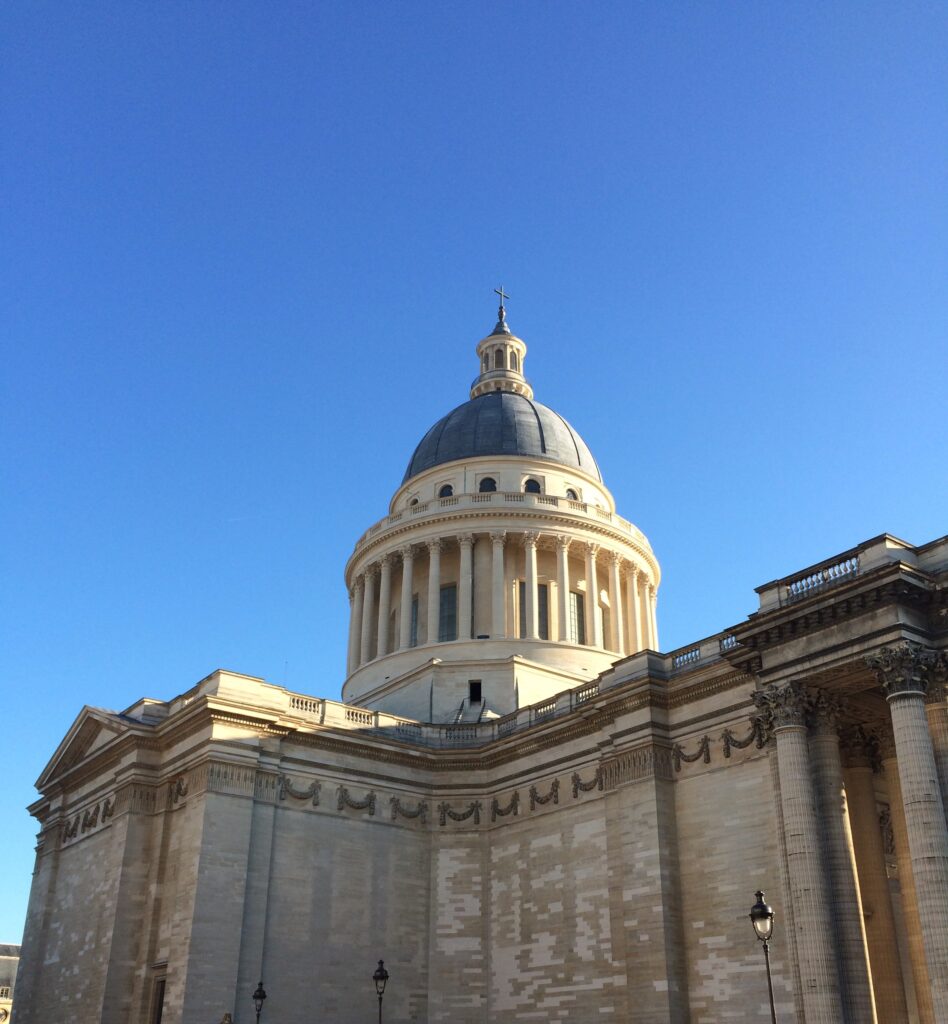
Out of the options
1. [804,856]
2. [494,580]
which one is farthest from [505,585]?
[804,856]

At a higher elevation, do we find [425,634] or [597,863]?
[425,634]

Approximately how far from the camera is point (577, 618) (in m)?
56.2

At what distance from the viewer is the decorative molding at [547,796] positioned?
4175cm

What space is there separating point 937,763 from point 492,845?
19.6 m

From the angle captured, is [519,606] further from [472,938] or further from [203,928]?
[203,928]

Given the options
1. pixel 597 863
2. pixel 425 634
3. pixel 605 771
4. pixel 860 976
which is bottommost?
pixel 860 976

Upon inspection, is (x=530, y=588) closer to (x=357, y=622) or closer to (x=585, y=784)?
(x=357, y=622)

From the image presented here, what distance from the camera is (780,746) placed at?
32.4m

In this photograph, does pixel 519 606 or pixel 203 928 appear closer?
pixel 203 928

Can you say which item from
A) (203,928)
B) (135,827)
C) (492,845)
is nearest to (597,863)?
(492,845)

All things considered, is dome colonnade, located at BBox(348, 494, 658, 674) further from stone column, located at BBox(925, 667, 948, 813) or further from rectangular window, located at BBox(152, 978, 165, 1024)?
stone column, located at BBox(925, 667, 948, 813)

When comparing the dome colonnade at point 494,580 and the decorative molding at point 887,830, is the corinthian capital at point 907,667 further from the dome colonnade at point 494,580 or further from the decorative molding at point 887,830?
the dome colonnade at point 494,580

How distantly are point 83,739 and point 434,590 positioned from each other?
17439 millimetres

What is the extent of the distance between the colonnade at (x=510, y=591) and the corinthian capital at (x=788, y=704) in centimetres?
2155
